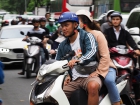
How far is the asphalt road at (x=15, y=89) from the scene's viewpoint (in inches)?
434

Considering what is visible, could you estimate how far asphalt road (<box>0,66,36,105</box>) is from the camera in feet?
36.1

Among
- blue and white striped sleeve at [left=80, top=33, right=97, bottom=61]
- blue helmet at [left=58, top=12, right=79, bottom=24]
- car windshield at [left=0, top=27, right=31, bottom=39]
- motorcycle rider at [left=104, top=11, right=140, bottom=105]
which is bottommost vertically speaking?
car windshield at [left=0, top=27, right=31, bottom=39]

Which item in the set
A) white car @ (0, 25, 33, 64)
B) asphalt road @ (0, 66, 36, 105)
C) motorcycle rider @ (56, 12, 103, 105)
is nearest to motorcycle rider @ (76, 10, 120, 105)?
motorcycle rider @ (56, 12, 103, 105)

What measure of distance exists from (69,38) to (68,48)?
0.11m

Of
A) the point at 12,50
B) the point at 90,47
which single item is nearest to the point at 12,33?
the point at 12,50

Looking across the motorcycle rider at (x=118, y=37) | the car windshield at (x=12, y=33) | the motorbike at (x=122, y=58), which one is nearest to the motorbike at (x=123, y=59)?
the motorbike at (x=122, y=58)

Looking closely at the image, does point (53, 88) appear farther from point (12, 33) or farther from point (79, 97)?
point (12, 33)

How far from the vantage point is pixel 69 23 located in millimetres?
6258

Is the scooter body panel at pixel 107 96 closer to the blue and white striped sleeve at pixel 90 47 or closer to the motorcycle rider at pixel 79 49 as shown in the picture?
the motorcycle rider at pixel 79 49

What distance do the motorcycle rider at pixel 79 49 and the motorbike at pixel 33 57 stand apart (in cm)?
874

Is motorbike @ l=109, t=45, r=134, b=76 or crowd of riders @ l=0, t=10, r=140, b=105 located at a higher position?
crowd of riders @ l=0, t=10, r=140, b=105

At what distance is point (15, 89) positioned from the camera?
42.5 ft

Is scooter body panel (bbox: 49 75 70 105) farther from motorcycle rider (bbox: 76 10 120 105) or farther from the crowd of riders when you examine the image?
motorcycle rider (bbox: 76 10 120 105)

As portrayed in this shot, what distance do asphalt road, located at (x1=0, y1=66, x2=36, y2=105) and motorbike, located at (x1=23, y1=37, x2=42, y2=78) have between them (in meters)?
0.28
